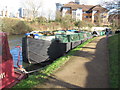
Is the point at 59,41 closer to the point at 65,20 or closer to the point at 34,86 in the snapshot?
the point at 34,86

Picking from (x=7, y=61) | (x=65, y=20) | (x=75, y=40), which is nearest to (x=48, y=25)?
(x=65, y=20)

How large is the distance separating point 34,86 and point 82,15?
61134 mm

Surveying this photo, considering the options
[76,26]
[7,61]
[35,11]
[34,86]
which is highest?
[35,11]

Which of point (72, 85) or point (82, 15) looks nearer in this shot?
point (72, 85)

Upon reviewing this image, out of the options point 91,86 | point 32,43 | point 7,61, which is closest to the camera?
point 91,86

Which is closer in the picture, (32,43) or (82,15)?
(32,43)

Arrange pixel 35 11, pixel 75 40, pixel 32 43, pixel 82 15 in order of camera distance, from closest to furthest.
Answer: pixel 32 43, pixel 75 40, pixel 35 11, pixel 82 15

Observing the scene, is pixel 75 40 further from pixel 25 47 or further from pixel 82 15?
pixel 82 15

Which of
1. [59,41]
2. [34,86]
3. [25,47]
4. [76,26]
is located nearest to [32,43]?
[25,47]

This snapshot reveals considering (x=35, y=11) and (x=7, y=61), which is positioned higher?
(x=35, y=11)

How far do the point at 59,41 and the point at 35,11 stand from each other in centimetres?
4126

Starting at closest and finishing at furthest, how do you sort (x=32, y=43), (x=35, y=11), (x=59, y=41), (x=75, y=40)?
(x=32, y=43)
(x=59, y=41)
(x=75, y=40)
(x=35, y=11)

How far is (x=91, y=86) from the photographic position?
4008 mm

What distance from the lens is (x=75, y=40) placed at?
1455 cm
